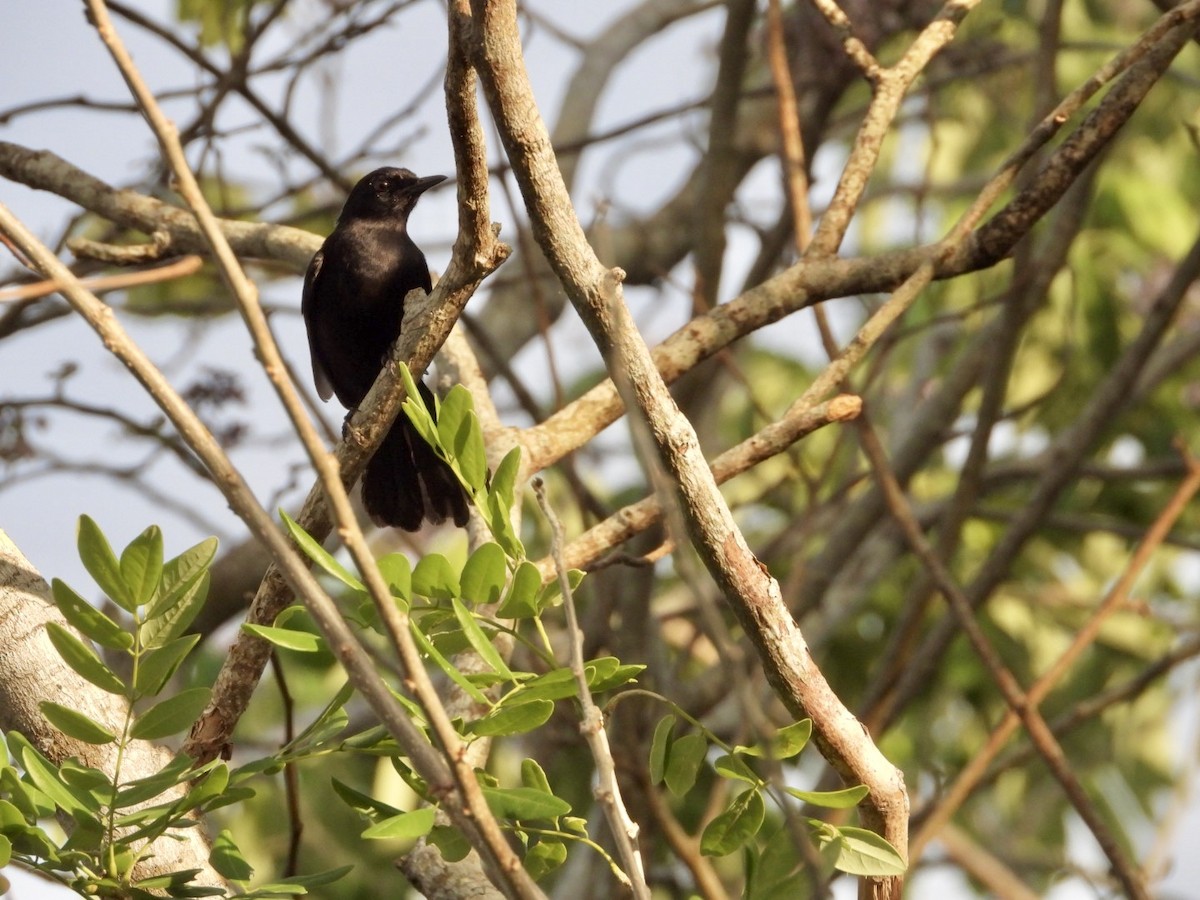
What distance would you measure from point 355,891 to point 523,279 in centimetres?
244

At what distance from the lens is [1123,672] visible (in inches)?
237

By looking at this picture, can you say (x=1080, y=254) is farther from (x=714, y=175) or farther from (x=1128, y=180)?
(x=714, y=175)

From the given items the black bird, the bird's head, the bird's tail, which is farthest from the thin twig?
the bird's head

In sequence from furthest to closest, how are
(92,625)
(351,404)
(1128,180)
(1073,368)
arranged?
(1128,180) < (1073,368) < (351,404) < (92,625)

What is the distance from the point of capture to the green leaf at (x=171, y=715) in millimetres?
1738

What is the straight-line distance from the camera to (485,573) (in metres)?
1.73

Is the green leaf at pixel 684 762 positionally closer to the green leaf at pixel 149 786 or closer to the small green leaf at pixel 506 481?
the small green leaf at pixel 506 481

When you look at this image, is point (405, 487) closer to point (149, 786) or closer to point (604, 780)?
point (149, 786)

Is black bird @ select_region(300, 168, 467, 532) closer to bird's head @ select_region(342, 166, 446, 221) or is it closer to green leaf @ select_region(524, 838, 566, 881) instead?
bird's head @ select_region(342, 166, 446, 221)

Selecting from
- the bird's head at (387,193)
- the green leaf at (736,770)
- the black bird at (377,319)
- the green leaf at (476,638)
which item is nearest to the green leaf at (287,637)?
the green leaf at (476,638)

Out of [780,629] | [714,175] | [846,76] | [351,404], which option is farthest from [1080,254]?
[780,629]

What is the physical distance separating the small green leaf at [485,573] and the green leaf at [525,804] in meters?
0.24

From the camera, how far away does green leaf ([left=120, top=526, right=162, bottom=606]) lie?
1.67m

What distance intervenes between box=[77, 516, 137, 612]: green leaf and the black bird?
1951mm
